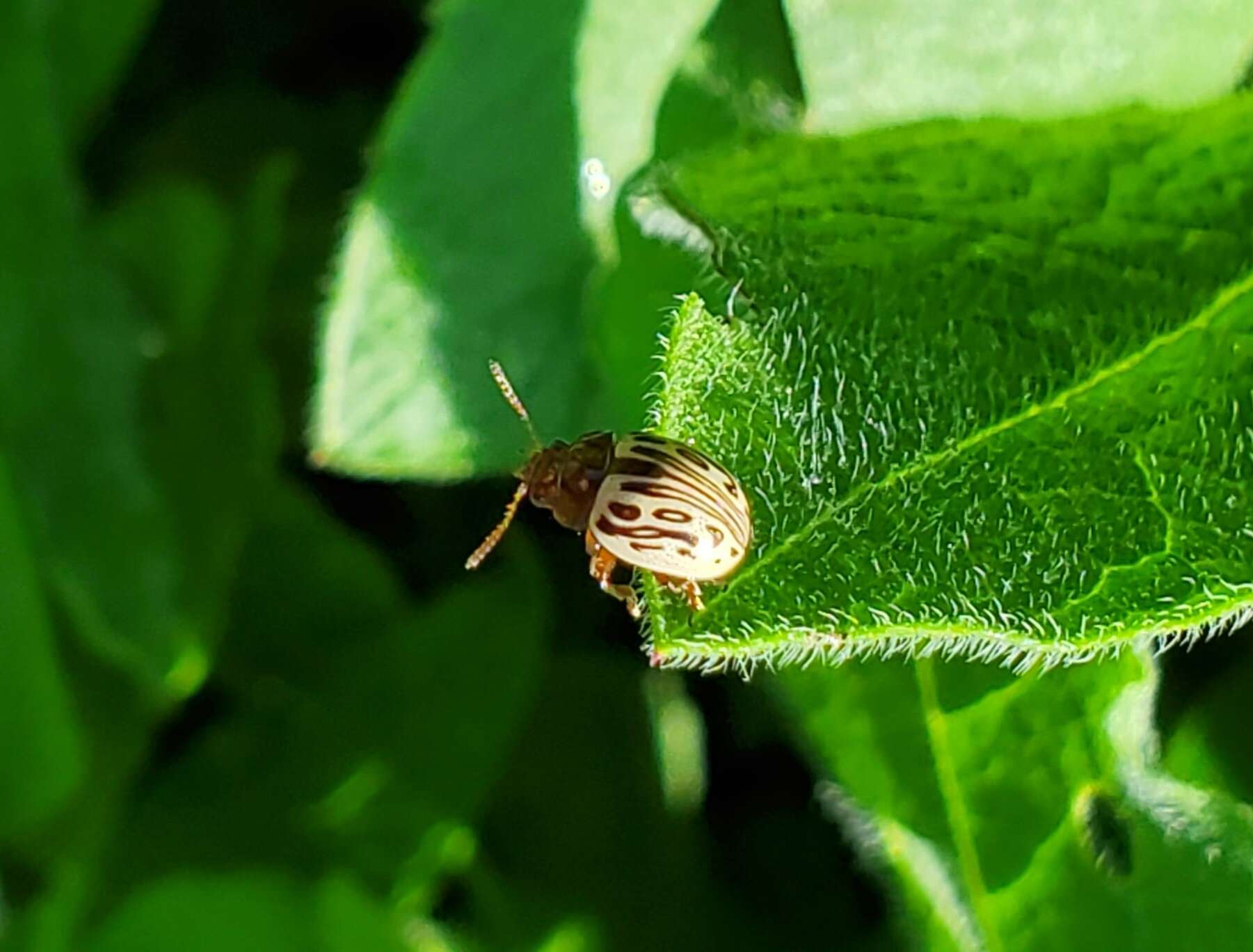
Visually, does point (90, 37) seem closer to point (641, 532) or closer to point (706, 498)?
point (641, 532)

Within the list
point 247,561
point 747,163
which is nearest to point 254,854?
point 247,561

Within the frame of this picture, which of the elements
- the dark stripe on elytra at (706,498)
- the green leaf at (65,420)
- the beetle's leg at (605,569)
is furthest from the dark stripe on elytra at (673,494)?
the green leaf at (65,420)

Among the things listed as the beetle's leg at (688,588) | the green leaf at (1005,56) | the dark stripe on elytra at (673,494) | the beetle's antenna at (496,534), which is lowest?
the beetle's antenna at (496,534)

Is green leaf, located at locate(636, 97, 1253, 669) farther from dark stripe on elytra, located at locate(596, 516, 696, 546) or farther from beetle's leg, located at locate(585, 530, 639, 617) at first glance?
beetle's leg, located at locate(585, 530, 639, 617)

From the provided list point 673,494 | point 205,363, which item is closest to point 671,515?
point 673,494

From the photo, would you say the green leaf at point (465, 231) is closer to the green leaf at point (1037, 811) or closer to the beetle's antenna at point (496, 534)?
the beetle's antenna at point (496, 534)

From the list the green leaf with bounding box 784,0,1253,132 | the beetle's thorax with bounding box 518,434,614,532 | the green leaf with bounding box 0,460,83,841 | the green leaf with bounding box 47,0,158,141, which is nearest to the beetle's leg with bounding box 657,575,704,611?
the green leaf with bounding box 784,0,1253,132
